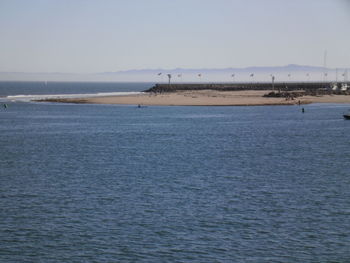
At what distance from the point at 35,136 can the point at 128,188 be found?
39.0m

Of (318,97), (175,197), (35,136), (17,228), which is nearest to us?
(17,228)

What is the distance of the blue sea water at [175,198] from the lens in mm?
25562

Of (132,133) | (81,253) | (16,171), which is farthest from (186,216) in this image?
(132,133)

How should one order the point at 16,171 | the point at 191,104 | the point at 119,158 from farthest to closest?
the point at 191,104 < the point at 119,158 < the point at 16,171

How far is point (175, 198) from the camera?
34.8 meters

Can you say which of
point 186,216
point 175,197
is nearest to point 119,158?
point 175,197

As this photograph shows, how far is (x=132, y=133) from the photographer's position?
76.6 m

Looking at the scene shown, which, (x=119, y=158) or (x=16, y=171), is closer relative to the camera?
(x=16, y=171)

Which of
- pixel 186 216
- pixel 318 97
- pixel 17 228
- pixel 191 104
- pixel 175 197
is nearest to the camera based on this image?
pixel 17 228

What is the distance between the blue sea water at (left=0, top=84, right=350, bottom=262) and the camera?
25.6m

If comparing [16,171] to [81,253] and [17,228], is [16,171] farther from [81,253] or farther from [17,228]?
[81,253]

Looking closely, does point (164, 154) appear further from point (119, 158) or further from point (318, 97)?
point (318, 97)

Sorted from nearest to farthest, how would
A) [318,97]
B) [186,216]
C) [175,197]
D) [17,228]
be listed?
[17,228] < [186,216] < [175,197] < [318,97]

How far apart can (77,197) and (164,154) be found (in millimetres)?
20742
